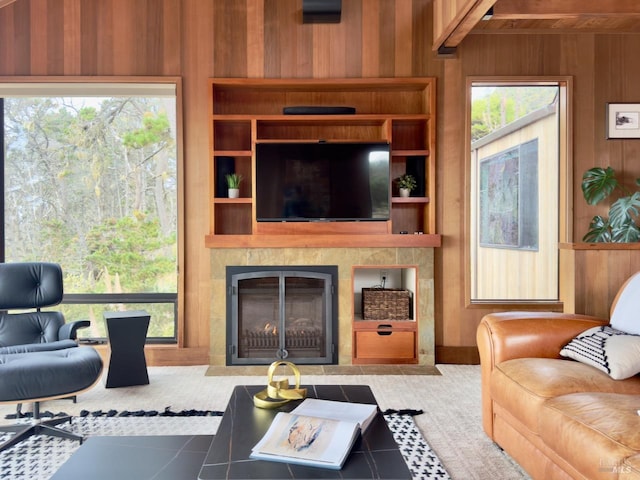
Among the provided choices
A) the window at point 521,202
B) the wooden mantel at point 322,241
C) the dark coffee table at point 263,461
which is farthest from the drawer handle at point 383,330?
the dark coffee table at point 263,461

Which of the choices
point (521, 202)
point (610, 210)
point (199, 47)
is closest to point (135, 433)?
point (199, 47)

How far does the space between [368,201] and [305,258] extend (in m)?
0.70

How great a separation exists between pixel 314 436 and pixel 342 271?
2.72 metres

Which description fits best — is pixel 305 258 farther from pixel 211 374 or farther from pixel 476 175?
pixel 476 175

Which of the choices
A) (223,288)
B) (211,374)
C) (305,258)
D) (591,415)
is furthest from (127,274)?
(591,415)

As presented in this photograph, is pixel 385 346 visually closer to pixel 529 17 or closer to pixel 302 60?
pixel 302 60

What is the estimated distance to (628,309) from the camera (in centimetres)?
271

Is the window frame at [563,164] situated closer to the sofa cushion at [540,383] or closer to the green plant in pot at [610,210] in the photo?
the green plant in pot at [610,210]

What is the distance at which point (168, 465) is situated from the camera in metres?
1.94

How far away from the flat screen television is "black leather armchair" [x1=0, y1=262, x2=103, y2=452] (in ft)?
5.56

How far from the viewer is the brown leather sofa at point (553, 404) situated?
5.79 feet

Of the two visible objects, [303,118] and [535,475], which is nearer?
[535,475]

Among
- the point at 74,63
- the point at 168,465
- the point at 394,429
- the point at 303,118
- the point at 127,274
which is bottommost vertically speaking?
the point at 394,429

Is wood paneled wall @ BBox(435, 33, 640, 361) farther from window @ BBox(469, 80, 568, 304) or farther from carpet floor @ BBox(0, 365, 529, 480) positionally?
carpet floor @ BBox(0, 365, 529, 480)
